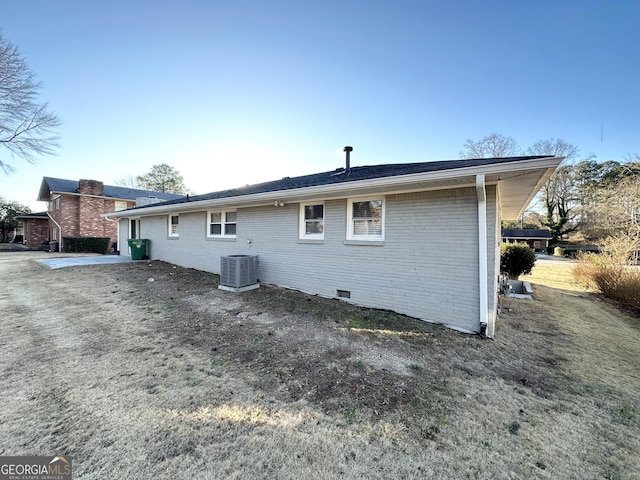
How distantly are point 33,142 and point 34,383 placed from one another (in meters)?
21.6

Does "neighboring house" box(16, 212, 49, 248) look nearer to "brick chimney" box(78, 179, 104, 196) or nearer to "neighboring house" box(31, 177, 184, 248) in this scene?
"neighboring house" box(31, 177, 184, 248)

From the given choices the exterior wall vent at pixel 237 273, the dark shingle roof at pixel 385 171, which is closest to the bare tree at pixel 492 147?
the dark shingle roof at pixel 385 171

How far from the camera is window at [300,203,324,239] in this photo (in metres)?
6.91

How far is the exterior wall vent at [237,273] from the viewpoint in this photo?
7219 mm

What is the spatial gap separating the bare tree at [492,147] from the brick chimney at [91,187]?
36.9 metres

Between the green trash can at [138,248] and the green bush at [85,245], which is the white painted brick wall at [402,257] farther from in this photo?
the green bush at [85,245]

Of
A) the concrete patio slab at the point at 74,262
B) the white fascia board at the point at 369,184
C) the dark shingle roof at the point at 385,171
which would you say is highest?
the dark shingle roof at the point at 385,171

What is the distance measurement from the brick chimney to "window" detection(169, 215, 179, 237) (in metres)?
15.0

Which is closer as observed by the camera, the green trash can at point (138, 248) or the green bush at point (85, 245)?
the green trash can at point (138, 248)

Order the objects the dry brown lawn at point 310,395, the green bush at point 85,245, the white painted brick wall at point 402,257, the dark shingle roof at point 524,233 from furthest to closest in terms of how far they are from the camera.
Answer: the dark shingle roof at point 524,233, the green bush at point 85,245, the white painted brick wall at point 402,257, the dry brown lawn at point 310,395

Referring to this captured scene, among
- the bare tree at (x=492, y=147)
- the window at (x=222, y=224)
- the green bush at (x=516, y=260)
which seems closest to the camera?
the window at (x=222, y=224)

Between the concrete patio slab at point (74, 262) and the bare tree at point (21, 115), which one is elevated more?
the bare tree at point (21, 115)

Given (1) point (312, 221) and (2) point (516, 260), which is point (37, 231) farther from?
(2) point (516, 260)

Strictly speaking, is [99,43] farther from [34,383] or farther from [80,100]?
[34,383]
